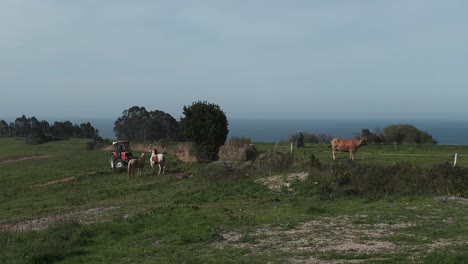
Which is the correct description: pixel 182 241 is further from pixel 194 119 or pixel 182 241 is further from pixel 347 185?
pixel 194 119

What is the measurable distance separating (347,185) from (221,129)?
14.7 metres

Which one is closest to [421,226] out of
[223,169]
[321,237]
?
[321,237]


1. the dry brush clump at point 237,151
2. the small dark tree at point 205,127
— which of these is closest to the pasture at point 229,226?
the dry brush clump at point 237,151

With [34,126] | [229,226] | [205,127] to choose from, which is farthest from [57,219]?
[34,126]

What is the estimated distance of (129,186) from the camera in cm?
2709

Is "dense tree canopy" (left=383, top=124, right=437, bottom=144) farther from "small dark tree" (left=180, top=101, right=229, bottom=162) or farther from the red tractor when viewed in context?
the red tractor

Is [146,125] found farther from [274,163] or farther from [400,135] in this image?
[274,163]

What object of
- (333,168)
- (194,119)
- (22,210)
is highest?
(194,119)

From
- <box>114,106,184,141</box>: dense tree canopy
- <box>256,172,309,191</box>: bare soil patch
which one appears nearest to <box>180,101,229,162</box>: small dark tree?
<box>256,172,309,191</box>: bare soil patch

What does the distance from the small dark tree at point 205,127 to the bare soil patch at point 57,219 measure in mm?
14052

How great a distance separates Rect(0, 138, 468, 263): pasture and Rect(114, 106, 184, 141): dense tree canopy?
55.9 meters

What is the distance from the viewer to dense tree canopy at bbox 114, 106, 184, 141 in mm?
83919

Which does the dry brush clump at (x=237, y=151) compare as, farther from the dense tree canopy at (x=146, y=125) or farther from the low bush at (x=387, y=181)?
the dense tree canopy at (x=146, y=125)

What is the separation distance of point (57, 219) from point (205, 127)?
646 inches
